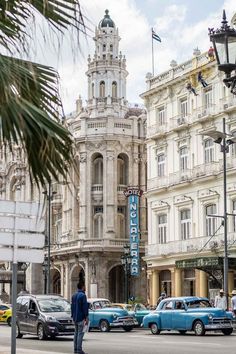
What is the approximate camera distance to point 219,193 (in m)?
45.7

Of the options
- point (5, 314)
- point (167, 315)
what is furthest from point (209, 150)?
point (167, 315)

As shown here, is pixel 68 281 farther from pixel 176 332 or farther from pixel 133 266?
pixel 176 332

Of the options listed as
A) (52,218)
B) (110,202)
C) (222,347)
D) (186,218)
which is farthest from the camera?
(52,218)

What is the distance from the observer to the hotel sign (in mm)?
54562

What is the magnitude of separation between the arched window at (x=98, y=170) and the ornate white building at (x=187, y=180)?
9249mm

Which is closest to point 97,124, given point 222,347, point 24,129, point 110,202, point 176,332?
point 110,202

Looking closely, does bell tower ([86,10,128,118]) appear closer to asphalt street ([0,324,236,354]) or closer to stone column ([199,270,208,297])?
stone column ([199,270,208,297])

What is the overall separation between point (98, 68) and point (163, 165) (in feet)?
68.3

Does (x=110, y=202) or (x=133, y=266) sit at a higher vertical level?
(x=110, y=202)

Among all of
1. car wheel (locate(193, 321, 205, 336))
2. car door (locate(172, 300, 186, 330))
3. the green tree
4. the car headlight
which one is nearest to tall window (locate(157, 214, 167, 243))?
car door (locate(172, 300, 186, 330))

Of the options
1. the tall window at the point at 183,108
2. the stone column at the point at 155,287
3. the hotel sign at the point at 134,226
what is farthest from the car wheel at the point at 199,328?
the hotel sign at the point at 134,226

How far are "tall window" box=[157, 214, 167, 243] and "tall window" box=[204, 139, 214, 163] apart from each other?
5921 millimetres

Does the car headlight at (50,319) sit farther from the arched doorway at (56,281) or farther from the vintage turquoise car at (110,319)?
the arched doorway at (56,281)

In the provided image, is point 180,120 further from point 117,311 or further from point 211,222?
point 117,311
